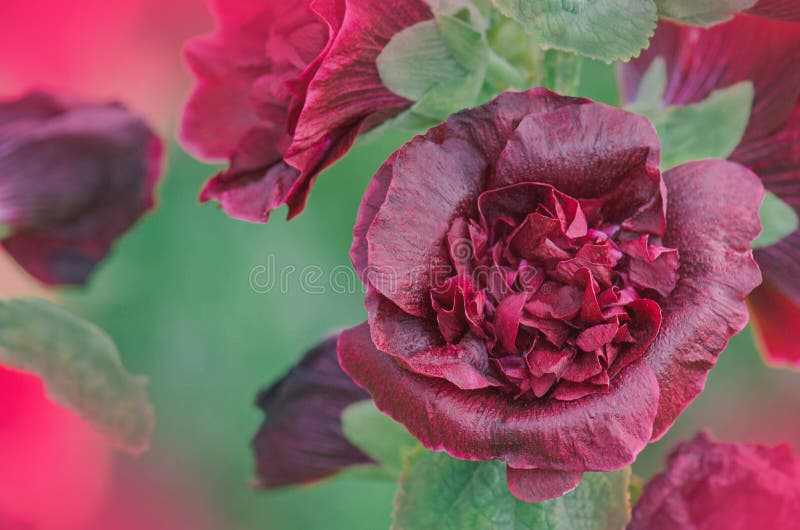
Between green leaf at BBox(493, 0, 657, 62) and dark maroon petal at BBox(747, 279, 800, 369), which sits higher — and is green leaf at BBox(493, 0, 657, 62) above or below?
above

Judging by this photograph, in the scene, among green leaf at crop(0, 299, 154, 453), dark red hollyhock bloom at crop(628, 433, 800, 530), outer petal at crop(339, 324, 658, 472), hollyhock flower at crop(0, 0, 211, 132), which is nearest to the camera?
outer petal at crop(339, 324, 658, 472)

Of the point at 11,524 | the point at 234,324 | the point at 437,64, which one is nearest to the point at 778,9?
the point at 437,64

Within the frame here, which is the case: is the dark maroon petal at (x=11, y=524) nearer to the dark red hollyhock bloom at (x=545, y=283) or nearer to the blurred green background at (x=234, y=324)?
the blurred green background at (x=234, y=324)

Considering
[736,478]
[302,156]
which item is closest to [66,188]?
[302,156]

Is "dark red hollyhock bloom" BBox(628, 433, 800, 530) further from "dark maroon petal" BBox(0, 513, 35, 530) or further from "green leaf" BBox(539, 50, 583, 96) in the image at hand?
"dark maroon petal" BBox(0, 513, 35, 530)

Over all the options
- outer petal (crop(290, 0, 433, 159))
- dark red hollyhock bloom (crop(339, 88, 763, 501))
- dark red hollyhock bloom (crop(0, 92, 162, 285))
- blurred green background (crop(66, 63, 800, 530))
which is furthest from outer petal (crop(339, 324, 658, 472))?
dark red hollyhock bloom (crop(0, 92, 162, 285))

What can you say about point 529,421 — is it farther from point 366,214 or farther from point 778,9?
point 778,9

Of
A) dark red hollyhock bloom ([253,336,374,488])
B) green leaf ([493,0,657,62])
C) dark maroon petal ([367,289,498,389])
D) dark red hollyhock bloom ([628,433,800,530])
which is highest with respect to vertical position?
green leaf ([493,0,657,62])
